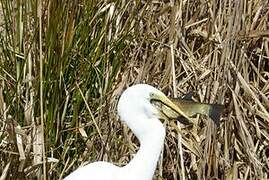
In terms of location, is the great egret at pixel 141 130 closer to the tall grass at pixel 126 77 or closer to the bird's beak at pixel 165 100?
the bird's beak at pixel 165 100

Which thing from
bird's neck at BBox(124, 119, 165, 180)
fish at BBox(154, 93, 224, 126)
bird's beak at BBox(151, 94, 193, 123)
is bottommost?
bird's neck at BBox(124, 119, 165, 180)

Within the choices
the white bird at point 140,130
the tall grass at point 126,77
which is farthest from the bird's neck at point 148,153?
the tall grass at point 126,77

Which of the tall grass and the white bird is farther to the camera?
the tall grass

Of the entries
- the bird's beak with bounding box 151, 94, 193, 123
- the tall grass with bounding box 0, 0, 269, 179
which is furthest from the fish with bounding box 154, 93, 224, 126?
the tall grass with bounding box 0, 0, 269, 179

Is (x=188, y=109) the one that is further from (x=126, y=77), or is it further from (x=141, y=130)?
(x=126, y=77)

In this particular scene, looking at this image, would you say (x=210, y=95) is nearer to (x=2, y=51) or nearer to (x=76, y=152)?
(x=76, y=152)

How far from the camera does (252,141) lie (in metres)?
2.35

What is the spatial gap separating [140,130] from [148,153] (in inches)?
2.8

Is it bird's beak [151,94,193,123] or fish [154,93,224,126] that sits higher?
bird's beak [151,94,193,123]

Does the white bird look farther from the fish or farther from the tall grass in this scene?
the tall grass

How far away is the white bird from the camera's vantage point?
1.78 m

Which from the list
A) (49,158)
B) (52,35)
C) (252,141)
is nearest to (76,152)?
(49,158)

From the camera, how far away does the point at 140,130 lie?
1.82 metres

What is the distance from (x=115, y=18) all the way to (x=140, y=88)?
654 millimetres
